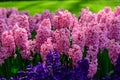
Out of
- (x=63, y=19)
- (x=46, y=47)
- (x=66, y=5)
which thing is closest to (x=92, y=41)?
(x=46, y=47)

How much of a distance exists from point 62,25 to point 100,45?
94cm

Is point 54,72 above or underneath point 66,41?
underneath

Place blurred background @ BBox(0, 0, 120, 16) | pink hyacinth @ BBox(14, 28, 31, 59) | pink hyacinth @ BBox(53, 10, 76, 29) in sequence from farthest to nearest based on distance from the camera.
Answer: blurred background @ BBox(0, 0, 120, 16) → pink hyacinth @ BBox(53, 10, 76, 29) → pink hyacinth @ BBox(14, 28, 31, 59)

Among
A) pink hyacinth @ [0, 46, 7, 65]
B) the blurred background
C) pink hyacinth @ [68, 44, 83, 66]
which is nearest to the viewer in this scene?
pink hyacinth @ [68, 44, 83, 66]

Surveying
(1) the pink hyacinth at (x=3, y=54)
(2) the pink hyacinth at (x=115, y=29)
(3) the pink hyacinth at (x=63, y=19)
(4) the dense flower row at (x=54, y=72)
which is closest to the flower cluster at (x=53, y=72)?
(4) the dense flower row at (x=54, y=72)

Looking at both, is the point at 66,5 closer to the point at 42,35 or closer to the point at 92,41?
the point at 42,35

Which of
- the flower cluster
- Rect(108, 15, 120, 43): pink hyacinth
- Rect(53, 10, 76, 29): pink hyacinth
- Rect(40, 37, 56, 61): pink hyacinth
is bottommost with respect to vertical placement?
the flower cluster

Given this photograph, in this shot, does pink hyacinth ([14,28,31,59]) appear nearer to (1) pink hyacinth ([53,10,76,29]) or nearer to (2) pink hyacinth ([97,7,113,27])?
(1) pink hyacinth ([53,10,76,29])

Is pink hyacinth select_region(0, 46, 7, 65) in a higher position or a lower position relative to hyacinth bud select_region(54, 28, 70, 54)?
lower

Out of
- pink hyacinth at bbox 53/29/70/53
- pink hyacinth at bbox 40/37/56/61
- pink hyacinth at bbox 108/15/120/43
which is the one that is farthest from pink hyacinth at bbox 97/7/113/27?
pink hyacinth at bbox 40/37/56/61

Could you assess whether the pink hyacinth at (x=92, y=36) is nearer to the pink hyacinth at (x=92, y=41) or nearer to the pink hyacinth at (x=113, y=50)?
the pink hyacinth at (x=92, y=41)

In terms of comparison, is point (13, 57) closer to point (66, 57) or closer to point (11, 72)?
point (11, 72)

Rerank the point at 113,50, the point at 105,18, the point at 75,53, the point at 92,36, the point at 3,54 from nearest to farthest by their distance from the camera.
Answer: the point at 75,53 → the point at 113,50 → the point at 92,36 → the point at 3,54 → the point at 105,18

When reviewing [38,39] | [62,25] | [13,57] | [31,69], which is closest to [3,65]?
[13,57]
